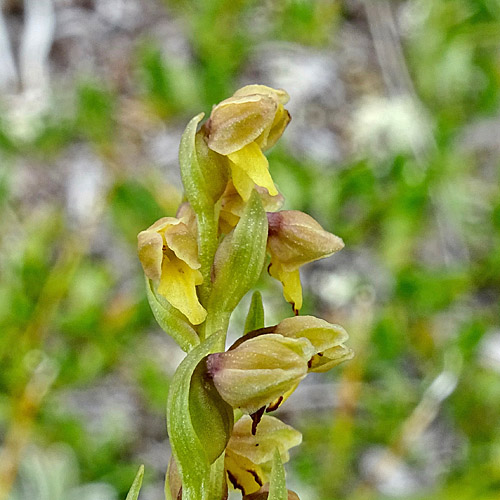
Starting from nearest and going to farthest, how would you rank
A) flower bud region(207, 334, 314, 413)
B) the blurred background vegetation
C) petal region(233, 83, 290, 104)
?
flower bud region(207, 334, 314, 413), petal region(233, 83, 290, 104), the blurred background vegetation

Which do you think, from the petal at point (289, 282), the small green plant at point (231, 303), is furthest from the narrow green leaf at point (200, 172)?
the petal at point (289, 282)

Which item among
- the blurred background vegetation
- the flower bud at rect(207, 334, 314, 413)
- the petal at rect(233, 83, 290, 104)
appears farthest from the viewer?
the blurred background vegetation

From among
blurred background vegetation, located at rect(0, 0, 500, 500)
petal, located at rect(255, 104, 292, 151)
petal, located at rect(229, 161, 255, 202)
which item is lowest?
blurred background vegetation, located at rect(0, 0, 500, 500)

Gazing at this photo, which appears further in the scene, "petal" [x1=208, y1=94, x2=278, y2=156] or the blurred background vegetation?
the blurred background vegetation

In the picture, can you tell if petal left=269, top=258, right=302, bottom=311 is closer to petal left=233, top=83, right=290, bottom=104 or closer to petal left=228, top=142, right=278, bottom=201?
petal left=228, top=142, right=278, bottom=201

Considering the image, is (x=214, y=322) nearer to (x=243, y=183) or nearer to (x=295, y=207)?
(x=243, y=183)

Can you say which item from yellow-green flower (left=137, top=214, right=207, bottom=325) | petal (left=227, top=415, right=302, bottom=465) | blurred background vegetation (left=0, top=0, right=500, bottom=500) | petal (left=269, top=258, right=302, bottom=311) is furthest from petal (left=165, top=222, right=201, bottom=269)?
blurred background vegetation (left=0, top=0, right=500, bottom=500)

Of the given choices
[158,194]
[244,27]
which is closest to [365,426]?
[158,194]

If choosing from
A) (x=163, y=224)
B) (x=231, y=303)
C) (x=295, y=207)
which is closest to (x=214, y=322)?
(x=231, y=303)
